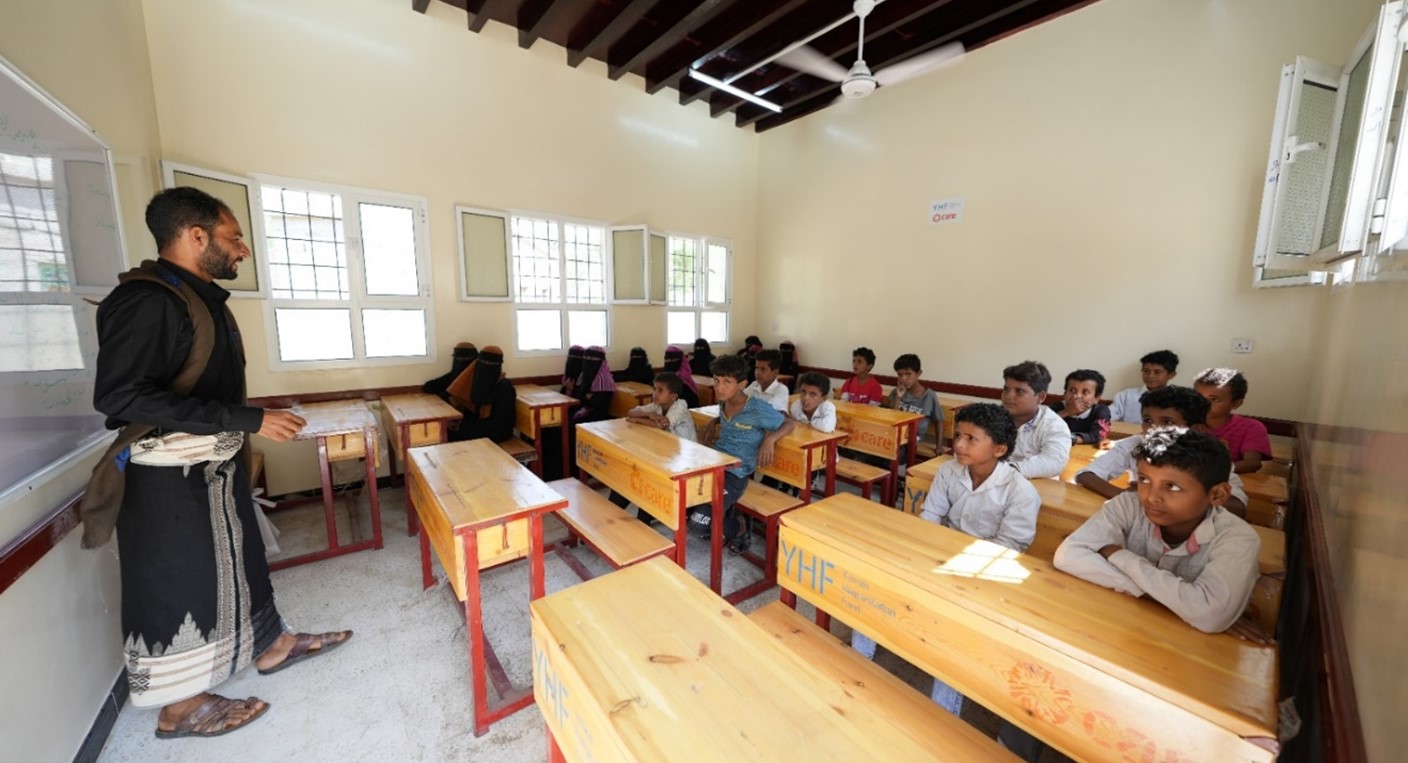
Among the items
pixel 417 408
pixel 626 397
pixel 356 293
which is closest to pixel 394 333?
pixel 356 293

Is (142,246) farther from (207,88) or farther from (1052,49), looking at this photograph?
(1052,49)

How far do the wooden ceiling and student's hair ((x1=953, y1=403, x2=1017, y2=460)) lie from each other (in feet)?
10.8

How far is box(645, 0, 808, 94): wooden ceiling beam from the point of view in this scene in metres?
3.73

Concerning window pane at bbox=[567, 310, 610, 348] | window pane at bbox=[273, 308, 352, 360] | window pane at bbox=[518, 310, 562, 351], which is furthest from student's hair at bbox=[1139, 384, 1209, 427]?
window pane at bbox=[273, 308, 352, 360]

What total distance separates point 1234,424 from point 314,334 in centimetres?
589

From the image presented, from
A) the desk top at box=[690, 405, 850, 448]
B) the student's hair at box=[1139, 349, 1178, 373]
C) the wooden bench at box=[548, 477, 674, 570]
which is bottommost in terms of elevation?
the wooden bench at box=[548, 477, 674, 570]

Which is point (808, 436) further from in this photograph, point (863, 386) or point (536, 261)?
point (536, 261)

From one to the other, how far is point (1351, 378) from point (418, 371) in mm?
5306

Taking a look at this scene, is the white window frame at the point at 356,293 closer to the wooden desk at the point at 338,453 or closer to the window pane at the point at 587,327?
the wooden desk at the point at 338,453

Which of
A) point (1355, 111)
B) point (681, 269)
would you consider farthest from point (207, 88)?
point (1355, 111)

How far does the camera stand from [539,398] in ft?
13.0

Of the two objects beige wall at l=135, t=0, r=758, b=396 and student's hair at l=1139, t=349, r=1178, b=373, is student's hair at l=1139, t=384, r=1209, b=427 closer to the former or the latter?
student's hair at l=1139, t=349, r=1178, b=373

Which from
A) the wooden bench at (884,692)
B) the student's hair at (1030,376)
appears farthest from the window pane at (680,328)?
the wooden bench at (884,692)

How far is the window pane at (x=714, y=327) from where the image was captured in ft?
20.4
